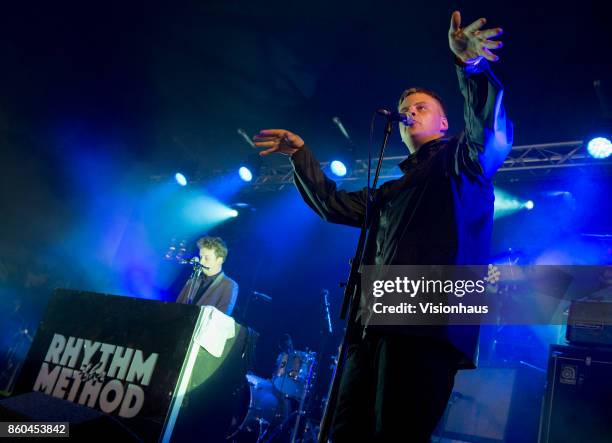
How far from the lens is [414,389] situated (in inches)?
55.1

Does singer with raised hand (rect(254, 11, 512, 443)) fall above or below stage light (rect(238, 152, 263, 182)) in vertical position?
below

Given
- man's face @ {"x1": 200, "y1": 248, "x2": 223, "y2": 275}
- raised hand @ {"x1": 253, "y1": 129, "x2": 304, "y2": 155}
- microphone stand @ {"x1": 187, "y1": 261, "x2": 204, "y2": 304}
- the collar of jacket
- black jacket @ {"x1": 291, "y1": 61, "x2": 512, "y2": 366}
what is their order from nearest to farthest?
black jacket @ {"x1": 291, "y1": 61, "x2": 512, "y2": 366}, the collar of jacket, raised hand @ {"x1": 253, "y1": 129, "x2": 304, "y2": 155}, microphone stand @ {"x1": 187, "y1": 261, "x2": 204, "y2": 304}, man's face @ {"x1": 200, "y1": 248, "x2": 223, "y2": 275}

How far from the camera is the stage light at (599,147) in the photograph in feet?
19.9

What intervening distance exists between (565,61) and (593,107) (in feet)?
3.65

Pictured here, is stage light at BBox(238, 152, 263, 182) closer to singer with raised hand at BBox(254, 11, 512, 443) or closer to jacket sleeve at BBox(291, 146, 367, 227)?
jacket sleeve at BBox(291, 146, 367, 227)

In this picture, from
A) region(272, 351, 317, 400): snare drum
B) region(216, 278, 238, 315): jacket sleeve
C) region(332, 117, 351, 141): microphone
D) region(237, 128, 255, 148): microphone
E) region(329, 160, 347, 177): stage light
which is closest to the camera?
region(216, 278, 238, 315): jacket sleeve

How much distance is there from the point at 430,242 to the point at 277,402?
5774 millimetres

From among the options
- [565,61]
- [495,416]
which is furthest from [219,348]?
[565,61]

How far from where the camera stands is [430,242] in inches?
64.3

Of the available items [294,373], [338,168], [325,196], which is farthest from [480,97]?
[338,168]

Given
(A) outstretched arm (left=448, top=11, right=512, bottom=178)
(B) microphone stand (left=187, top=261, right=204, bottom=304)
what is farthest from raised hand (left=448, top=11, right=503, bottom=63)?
(B) microphone stand (left=187, top=261, right=204, bottom=304)

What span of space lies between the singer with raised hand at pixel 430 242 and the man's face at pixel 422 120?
128mm

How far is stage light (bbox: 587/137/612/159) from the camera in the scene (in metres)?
6.07

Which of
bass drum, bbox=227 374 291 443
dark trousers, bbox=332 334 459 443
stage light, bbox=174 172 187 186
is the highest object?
stage light, bbox=174 172 187 186
